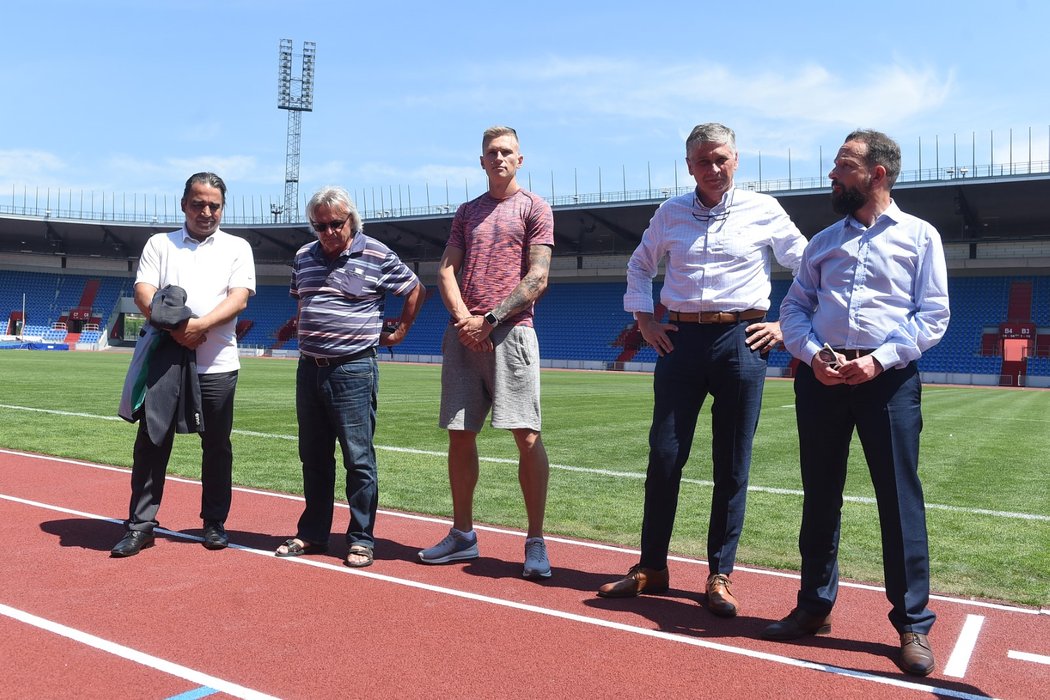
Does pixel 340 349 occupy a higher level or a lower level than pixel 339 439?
higher

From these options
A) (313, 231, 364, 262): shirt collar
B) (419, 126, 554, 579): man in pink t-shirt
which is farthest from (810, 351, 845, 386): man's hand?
(313, 231, 364, 262): shirt collar

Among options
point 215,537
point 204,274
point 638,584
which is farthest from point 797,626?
point 204,274

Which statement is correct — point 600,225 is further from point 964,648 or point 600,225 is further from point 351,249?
point 964,648

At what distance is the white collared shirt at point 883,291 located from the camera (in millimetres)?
3299

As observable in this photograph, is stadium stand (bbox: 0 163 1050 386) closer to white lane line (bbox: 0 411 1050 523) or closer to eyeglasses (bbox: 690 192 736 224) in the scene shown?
white lane line (bbox: 0 411 1050 523)

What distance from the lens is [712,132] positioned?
3.90 metres

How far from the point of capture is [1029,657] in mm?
3309

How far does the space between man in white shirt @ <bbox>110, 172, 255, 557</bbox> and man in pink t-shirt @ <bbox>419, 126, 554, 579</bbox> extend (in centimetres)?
131

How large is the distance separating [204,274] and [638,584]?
9.73 ft

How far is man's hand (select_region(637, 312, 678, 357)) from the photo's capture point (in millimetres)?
3983

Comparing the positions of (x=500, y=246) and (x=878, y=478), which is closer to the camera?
(x=878, y=478)

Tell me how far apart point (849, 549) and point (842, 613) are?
1343 millimetres

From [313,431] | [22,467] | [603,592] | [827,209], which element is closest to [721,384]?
[603,592]

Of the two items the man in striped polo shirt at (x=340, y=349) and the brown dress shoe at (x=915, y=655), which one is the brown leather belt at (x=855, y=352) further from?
the man in striped polo shirt at (x=340, y=349)
